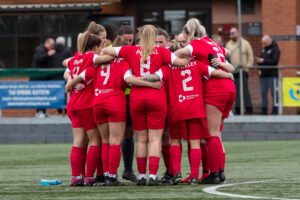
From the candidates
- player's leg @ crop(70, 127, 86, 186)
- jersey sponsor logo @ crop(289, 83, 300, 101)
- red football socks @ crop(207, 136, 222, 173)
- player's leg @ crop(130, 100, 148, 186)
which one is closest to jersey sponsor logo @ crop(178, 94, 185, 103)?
player's leg @ crop(130, 100, 148, 186)

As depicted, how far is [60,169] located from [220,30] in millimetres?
14945

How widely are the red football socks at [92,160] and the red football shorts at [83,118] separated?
261 mm

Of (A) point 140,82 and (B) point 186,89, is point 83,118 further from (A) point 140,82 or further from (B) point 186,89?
(B) point 186,89

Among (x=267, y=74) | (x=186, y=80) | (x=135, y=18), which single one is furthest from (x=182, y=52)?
(x=135, y=18)

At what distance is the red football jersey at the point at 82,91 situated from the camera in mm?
10016

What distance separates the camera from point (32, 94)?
66.4 feet

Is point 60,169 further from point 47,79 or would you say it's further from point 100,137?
point 47,79

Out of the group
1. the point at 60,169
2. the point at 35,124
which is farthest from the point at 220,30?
the point at 60,169

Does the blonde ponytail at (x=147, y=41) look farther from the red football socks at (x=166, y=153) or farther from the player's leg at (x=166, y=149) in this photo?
the red football socks at (x=166, y=153)

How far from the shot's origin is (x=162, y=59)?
978 centimetres

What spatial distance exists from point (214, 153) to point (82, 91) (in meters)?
1.70

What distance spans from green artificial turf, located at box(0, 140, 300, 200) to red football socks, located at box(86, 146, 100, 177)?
38cm

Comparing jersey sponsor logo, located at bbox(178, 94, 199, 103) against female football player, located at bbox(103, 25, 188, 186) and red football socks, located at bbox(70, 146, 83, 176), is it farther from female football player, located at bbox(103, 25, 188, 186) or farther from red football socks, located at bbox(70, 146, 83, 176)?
red football socks, located at bbox(70, 146, 83, 176)

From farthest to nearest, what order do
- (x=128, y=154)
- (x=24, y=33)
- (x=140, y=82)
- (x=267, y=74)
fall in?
(x=24, y=33), (x=267, y=74), (x=128, y=154), (x=140, y=82)
